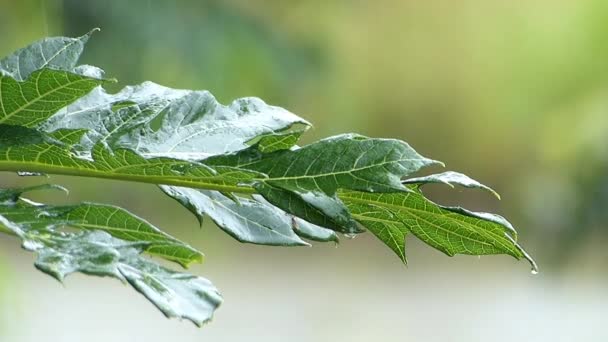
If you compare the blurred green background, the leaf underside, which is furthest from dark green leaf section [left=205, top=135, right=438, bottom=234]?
the blurred green background

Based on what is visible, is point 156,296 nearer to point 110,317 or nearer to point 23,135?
point 23,135

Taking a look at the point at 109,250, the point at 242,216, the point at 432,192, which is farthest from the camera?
the point at 432,192

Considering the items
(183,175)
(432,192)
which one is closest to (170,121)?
(183,175)

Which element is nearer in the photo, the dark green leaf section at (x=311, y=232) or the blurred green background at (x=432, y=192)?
the dark green leaf section at (x=311, y=232)

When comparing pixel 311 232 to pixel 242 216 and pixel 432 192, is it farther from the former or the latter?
pixel 432 192

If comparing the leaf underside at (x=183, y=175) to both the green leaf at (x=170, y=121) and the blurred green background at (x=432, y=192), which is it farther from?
the blurred green background at (x=432, y=192)

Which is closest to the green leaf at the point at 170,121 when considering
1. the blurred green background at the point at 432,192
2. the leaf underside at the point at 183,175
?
the leaf underside at the point at 183,175

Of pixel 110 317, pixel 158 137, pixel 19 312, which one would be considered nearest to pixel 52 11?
pixel 19 312
